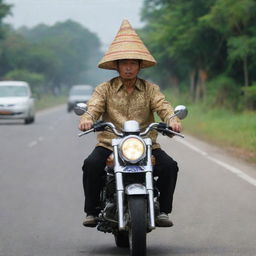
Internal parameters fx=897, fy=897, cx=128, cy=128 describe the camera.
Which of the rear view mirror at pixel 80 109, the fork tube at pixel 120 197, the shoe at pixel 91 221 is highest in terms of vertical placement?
the rear view mirror at pixel 80 109

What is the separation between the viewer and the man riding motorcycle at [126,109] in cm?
716

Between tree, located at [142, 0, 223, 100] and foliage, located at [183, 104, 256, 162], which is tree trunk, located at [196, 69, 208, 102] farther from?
foliage, located at [183, 104, 256, 162]

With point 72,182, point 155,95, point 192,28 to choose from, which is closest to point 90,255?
point 155,95

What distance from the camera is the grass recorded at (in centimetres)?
1973

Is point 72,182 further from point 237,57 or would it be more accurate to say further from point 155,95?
point 237,57

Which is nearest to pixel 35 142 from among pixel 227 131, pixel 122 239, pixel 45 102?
pixel 227 131

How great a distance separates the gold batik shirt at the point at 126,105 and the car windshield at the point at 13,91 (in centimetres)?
2769

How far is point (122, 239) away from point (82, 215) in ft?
7.68

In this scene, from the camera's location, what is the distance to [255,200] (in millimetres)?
10812

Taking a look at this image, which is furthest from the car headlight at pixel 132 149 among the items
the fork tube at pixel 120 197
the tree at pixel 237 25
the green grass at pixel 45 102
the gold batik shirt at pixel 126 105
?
the green grass at pixel 45 102

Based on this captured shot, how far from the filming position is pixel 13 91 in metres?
35.3

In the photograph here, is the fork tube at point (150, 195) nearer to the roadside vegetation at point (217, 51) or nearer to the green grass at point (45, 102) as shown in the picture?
the roadside vegetation at point (217, 51)

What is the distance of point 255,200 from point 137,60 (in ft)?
13.0

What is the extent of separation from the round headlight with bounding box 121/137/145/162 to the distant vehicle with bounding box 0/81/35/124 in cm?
2715
